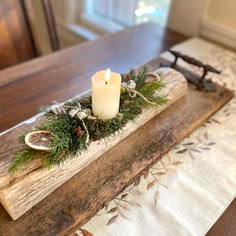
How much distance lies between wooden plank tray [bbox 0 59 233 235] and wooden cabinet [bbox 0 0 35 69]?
0.73 meters

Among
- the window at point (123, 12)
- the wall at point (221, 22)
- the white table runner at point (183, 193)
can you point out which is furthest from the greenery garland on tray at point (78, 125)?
the window at point (123, 12)

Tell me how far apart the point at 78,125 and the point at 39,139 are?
0.24ft

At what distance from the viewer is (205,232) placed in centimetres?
46

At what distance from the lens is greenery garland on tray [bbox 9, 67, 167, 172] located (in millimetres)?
442

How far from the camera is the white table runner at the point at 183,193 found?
1.50ft

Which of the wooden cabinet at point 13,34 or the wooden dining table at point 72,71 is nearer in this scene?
the wooden dining table at point 72,71

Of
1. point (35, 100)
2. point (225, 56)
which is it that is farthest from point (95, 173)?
point (225, 56)

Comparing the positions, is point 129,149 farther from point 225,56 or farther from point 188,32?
point 188,32

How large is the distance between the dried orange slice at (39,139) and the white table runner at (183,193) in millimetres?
158

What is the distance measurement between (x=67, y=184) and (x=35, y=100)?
323mm

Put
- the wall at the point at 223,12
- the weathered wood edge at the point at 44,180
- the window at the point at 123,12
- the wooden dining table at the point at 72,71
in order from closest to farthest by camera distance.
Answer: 1. the weathered wood edge at the point at 44,180
2. the wooden dining table at the point at 72,71
3. the wall at the point at 223,12
4. the window at the point at 123,12

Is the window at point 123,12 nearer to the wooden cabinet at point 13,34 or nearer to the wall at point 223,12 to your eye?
the wall at point 223,12

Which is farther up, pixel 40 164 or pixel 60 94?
pixel 40 164

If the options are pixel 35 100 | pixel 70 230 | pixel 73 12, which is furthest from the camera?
pixel 73 12
